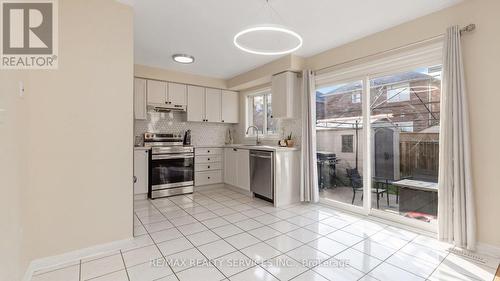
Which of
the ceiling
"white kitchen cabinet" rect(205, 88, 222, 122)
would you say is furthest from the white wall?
"white kitchen cabinet" rect(205, 88, 222, 122)

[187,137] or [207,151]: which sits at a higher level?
[187,137]

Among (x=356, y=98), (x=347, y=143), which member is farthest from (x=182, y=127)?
(x=356, y=98)

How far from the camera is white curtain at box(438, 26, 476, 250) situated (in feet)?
7.07

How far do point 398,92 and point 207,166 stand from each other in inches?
147

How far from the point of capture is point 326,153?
3850mm

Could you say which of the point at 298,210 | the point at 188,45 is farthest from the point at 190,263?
the point at 188,45

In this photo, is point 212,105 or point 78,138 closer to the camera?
point 78,138

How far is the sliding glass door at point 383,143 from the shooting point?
8.84ft

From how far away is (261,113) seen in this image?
5.12 m

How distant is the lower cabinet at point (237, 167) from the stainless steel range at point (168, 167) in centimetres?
78

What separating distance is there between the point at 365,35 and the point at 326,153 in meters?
1.87

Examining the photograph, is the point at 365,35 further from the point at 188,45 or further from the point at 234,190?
the point at 234,190

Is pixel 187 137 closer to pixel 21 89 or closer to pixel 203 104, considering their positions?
pixel 203 104

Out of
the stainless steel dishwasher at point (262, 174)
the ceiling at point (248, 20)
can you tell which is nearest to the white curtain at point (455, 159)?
the ceiling at point (248, 20)
